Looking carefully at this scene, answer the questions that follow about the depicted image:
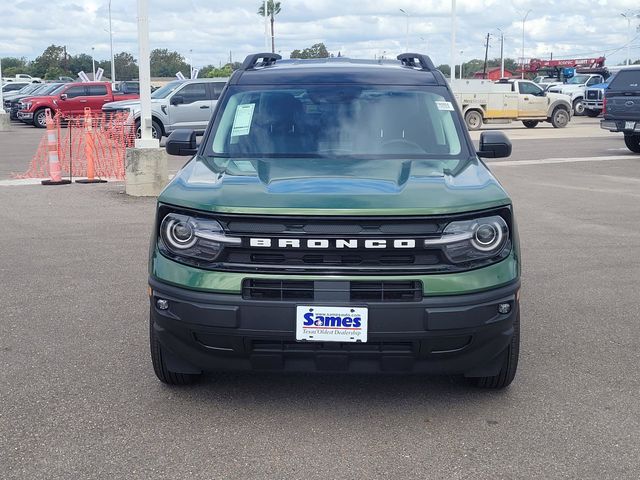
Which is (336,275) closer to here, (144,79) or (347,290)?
(347,290)

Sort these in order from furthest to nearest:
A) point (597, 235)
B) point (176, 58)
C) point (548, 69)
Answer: point (176, 58) → point (548, 69) → point (597, 235)

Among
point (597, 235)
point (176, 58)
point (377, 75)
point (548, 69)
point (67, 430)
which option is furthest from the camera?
point (176, 58)

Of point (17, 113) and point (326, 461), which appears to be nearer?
point (326, 461)

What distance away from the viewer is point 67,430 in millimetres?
4117

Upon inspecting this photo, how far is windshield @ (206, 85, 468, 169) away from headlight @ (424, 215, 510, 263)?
3.10 ft

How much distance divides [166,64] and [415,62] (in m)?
131

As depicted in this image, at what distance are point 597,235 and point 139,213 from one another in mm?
5747

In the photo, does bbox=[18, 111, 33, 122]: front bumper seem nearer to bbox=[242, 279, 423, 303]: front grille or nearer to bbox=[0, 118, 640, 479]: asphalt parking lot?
bbox=[0, 118, 640, 479]: asphalt parking lot

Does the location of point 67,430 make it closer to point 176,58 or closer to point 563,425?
point 563,425

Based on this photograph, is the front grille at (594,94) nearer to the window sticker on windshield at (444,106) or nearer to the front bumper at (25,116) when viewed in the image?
the front bumper at (25,116)

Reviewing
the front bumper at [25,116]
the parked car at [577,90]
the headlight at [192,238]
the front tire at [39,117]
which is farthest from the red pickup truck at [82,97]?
the headlight at [192,238]

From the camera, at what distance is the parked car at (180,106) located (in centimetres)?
2267

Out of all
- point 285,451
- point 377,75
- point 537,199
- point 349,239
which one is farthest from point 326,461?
point 537,199

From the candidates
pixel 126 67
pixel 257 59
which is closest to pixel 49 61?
pixel 126 67
